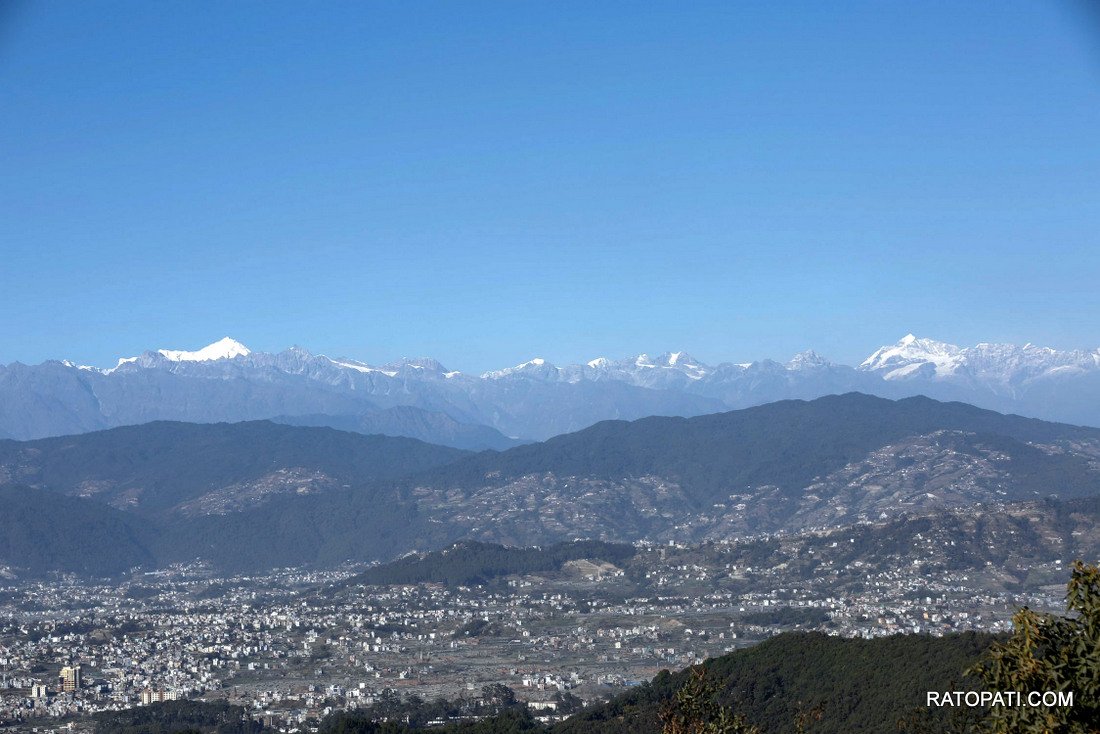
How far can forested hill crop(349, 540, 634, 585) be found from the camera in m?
131

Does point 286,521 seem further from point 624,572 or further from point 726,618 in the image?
point 726,618

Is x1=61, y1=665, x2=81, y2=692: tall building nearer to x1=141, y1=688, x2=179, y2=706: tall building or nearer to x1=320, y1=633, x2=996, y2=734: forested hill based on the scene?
x1=141, y1=688, x2=179, y2=706: tall building

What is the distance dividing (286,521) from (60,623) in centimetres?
7458

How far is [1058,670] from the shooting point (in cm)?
1133

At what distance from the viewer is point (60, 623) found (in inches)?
4124

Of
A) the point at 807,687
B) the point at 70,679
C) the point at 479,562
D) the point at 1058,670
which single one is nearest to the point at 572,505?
the point at 479,562

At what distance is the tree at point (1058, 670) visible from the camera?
11094 millimetres

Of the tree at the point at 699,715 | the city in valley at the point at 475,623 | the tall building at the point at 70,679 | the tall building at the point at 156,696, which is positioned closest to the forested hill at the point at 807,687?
the city in valley at the point at 475,623

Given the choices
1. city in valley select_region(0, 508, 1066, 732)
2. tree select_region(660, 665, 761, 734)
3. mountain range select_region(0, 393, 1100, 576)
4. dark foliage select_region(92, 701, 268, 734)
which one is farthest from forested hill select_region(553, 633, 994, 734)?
mountain range select_region(0, 393, 1100, 576)

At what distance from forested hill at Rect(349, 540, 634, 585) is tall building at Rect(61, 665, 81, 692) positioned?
54297mm

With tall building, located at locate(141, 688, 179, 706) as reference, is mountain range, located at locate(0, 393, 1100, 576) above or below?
above

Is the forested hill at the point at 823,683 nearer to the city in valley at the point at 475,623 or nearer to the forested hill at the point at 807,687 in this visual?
the forested hill at the point at 807,687

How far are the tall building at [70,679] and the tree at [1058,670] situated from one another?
7118 cm

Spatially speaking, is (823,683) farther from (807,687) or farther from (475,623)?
(475,623)
